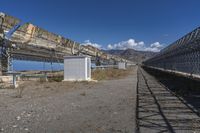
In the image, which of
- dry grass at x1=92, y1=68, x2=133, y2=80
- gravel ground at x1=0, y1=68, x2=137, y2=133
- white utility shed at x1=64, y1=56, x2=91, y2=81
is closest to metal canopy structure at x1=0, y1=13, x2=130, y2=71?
white utility shed at x1=64, y1=56, x2=91, y2=81

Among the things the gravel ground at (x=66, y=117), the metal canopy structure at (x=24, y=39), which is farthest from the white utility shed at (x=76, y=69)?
the gravel ground at (x=66, y=117)

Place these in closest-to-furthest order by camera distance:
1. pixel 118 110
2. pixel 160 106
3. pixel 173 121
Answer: pixel 173 121
pixel 118 110
pixel 160 106

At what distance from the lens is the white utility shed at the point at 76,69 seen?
23969 mm

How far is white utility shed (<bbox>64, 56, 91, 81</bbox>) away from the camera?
944 inches

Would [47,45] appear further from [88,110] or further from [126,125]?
[126,125]

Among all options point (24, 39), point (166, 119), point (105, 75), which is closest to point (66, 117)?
point (166, 119)

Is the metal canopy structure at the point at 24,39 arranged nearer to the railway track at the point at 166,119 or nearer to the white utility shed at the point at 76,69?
the white utility shed at the point at 76,69

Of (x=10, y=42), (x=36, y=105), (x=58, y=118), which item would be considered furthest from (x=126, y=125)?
(x=10, y=42)

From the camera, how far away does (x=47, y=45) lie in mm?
29047

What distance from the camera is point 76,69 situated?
2411cm

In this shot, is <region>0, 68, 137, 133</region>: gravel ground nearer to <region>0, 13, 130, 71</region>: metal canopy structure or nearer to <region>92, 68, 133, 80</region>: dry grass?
<region>0, 13, 130, 71</region>: metal canopy structure

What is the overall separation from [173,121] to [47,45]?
22.5 meters

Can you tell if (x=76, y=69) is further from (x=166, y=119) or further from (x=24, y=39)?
(x=166, y=119)

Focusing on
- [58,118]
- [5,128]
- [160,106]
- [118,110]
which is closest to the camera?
[5,128]
